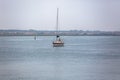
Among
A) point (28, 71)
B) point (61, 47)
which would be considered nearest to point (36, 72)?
point (28, 71)

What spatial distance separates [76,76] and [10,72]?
1871 millimetres

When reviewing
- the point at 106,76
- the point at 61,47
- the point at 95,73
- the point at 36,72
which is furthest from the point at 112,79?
the point at 61,47

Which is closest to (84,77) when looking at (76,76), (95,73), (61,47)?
(76,76)

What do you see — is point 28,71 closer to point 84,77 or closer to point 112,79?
point 84,77

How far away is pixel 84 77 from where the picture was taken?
1066 cm

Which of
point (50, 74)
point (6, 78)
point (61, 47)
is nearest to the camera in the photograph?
point (6, 78)

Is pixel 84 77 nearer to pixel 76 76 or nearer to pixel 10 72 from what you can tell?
pixel 76 76

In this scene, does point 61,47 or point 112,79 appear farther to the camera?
point 61,47

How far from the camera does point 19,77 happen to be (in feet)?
34.0

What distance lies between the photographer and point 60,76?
1075 centimetres

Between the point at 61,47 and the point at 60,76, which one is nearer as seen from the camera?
the point at 60,76

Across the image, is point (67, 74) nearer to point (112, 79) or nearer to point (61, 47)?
point (112, 79)

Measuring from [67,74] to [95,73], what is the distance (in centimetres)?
86

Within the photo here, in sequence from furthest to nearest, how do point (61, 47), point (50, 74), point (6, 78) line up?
point (61, 47) → point (50, 74) → point (6, 78)
